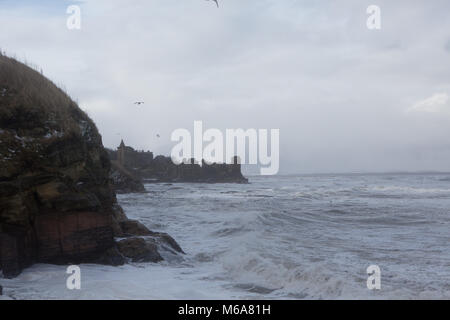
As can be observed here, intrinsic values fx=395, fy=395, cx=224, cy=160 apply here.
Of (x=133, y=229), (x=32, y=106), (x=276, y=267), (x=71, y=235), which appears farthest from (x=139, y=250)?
(x=32, y=106)

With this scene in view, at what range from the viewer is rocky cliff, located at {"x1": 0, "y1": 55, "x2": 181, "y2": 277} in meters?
6.97

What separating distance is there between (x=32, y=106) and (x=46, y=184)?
1699mm

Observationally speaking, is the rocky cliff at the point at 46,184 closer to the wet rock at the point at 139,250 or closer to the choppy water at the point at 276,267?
the wet rock at the point at 139,250

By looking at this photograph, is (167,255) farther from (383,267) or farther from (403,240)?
(403,240)

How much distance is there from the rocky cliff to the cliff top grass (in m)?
0.02

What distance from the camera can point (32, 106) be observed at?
8.02 metres

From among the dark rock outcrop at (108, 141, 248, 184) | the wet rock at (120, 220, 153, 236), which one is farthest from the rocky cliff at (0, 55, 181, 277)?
the dark rock outcrop at (108, 141, 248, 184)

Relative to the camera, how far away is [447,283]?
7.51 meters

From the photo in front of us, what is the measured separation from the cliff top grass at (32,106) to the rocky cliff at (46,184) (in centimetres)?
2

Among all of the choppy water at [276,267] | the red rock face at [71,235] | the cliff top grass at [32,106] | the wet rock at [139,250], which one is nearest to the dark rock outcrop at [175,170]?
the choppy water at [276,267]

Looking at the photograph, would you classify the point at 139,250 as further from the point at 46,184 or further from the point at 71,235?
the point at 46,184
